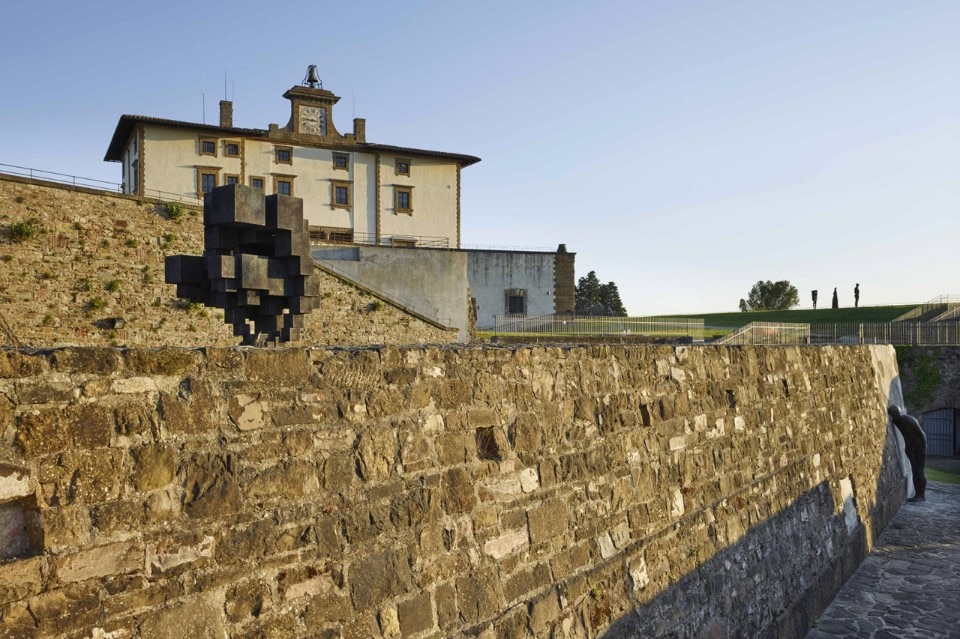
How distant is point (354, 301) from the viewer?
22.9 meters

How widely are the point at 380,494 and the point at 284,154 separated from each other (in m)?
30.1

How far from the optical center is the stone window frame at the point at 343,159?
107 feet

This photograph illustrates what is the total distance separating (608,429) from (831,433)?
19.0 ft

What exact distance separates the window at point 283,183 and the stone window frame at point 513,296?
427 inches

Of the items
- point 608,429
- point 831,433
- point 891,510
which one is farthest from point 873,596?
point 608,429

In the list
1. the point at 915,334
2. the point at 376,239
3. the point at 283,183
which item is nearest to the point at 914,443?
the point at 915,334

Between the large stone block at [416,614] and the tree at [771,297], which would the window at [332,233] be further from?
the tree at [771,297]

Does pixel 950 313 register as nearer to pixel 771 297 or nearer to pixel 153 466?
pixel 771 297

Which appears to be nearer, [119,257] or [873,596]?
[873,596]

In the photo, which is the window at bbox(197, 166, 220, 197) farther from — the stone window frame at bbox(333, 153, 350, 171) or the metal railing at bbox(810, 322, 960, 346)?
the metal railing at bbox(810, 322, 960, 346)

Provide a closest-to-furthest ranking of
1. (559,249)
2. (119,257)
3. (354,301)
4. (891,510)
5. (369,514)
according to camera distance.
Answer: (369,514), (891,510), (119,257), (354,301), (559,249)

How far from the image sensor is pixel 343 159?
32688 mm

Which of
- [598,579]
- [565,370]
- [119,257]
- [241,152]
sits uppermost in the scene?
[241,152]

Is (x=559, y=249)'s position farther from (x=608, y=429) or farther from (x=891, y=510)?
(x=608, y=429)
